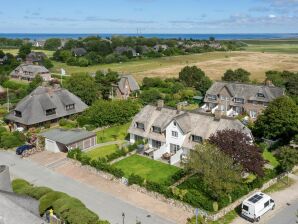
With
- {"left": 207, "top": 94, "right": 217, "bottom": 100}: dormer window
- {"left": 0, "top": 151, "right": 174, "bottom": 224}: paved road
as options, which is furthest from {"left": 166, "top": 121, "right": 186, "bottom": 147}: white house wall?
{"left": 207, "top": 94, "right": 217, "bottom": 100}: dormer window

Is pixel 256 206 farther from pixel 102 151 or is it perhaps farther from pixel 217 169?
pixel 102 151

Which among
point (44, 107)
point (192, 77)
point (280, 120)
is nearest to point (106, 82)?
point (44, 107)

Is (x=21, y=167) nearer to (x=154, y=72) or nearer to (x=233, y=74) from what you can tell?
(x=233, y=74)

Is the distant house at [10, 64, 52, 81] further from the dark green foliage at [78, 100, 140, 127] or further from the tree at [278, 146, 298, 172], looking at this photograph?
the tree at [278, 146, 298, 172]

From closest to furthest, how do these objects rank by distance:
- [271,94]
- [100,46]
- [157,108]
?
[157,108]
[271,94]
[100,46]

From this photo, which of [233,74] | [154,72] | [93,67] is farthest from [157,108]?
[93,67]

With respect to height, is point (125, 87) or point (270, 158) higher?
point (125, 87)
